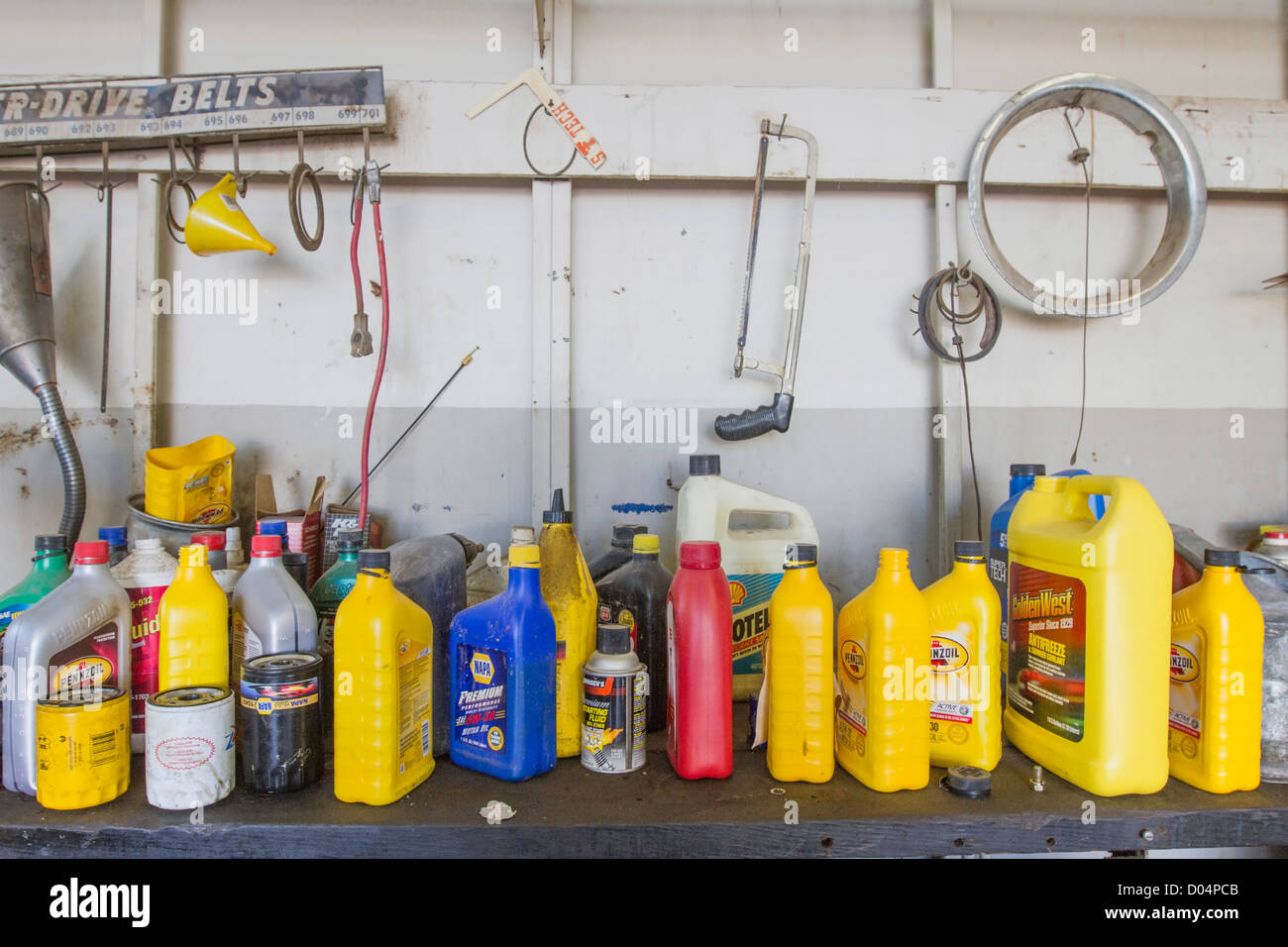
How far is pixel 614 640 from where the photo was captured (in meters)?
1.05

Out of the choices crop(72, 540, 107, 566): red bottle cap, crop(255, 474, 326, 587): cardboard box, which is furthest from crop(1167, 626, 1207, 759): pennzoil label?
crop(72, 540, 107, 566): red bottle cap

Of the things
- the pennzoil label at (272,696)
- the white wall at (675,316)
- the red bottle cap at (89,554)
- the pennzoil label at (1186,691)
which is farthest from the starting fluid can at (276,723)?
the pennzoil label at (1186,691)

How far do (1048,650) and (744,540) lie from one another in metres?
0.53

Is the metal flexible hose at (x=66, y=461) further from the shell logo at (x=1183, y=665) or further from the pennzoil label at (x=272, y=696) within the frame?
the shell logo at (x=1183, y=665)

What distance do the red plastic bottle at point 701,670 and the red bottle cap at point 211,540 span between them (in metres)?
0.76

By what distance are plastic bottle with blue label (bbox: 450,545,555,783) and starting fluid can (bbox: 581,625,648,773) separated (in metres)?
0.06

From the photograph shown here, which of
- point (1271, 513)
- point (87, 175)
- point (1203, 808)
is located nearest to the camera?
point (1203, 808)

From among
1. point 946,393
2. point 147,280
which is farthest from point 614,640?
point 147,280

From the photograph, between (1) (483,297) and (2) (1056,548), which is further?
(1) (483,297)

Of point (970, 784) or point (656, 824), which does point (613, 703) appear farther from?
point (970, 784)
